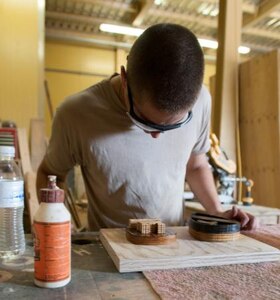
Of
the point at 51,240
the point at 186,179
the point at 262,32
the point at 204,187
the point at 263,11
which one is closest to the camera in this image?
the point at 51,240

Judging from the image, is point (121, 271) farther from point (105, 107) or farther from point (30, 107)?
point (30, 107)

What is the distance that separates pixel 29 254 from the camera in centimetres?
83

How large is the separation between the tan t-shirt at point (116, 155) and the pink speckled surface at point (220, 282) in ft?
1.49

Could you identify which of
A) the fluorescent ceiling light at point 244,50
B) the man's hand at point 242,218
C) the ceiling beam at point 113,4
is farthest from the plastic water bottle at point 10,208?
the fluorescent ceiling light at point 244,50

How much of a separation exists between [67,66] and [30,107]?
332 cm

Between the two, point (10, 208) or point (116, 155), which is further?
point (116, 155)

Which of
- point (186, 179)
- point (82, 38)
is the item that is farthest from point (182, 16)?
point (186, 179)

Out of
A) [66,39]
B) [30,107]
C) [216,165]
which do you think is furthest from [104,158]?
[66,39]

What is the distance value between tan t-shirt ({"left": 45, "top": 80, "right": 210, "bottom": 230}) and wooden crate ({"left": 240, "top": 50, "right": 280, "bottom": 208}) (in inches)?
71.4

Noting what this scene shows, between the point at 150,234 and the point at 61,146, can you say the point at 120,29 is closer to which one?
the point at 61,146

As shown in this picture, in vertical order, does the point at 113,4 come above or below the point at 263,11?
above

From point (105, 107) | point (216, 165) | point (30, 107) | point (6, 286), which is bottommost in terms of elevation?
point (6, 286)

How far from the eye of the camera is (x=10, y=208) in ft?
2.65

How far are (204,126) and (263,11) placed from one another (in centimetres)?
359
